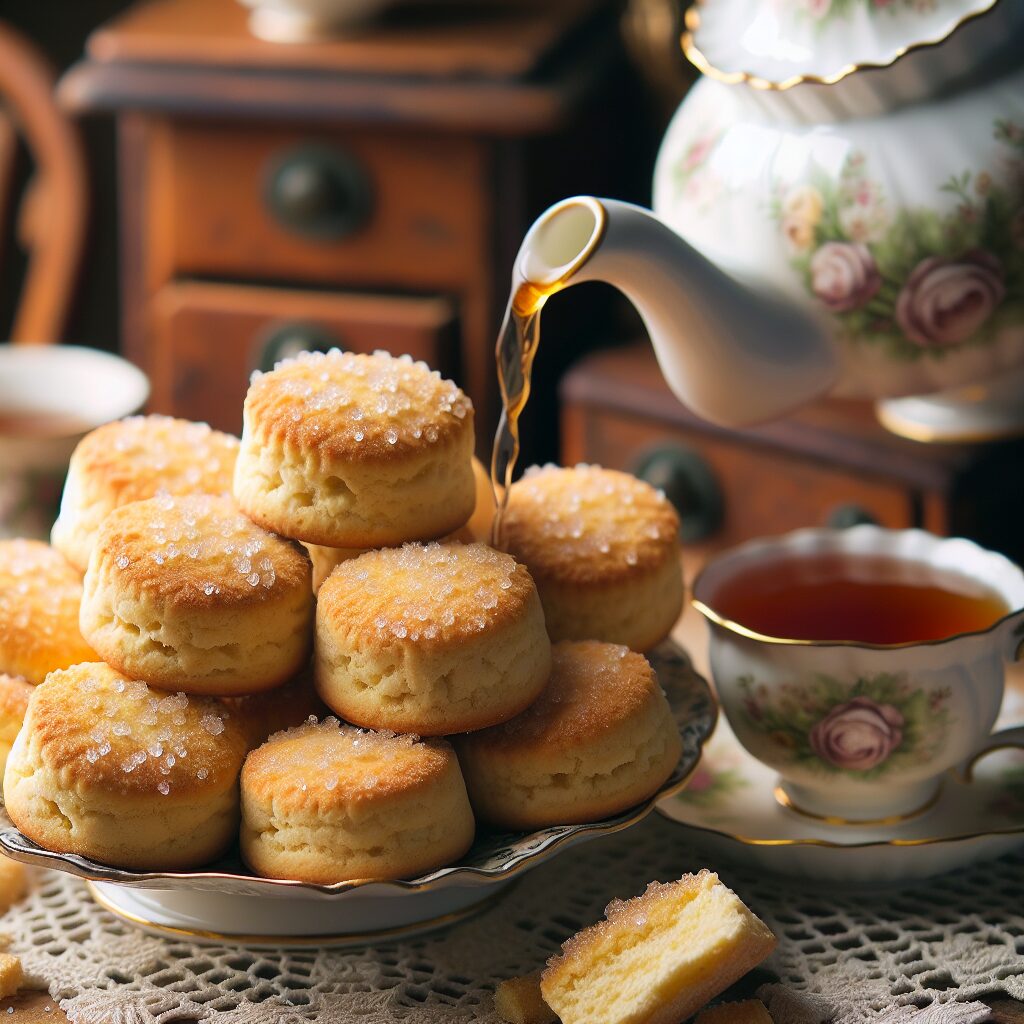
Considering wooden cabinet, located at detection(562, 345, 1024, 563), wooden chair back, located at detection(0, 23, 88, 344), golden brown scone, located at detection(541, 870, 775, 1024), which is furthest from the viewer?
wooden chair back, located at detection(0, 23, 88, 344)

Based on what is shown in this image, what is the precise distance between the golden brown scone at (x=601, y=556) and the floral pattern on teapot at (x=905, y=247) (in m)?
0.21

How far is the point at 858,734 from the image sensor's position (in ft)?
3.20

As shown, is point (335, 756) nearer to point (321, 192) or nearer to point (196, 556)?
point (196, 556)

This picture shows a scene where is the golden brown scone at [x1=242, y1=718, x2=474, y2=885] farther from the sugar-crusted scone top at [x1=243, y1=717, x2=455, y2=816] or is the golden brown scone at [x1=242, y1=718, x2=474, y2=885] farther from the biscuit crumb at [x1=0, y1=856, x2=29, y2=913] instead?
the biscuit crumb at [x1=0, y1=856, x2=29, y2=913]

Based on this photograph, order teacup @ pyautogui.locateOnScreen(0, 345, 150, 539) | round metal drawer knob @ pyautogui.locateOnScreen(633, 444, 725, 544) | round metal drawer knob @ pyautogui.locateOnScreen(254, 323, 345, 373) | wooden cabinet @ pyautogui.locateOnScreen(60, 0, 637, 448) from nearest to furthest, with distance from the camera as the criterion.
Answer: teacup @ pyautogui.locateOnScreen(0, 345, 150, 539) < round metal drawer knob @ pyautogui.locateOnScreen(633, 444, 725, 544) < wooden cabinet @ pyautogui.locateOnScreen(60, 0, 637, 448) < round metal drawer knob @ pyautogui.locateOnScreen(254, 323, 345, 373)

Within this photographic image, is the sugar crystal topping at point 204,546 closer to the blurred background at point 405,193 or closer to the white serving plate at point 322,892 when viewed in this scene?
the white serving plate at point 322,892

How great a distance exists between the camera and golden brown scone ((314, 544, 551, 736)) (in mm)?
866

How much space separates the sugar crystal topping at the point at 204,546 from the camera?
89cm

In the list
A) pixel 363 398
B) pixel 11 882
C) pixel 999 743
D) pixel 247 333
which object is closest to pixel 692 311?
pixel 363 398

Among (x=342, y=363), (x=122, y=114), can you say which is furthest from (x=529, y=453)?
(x=342, y=363)

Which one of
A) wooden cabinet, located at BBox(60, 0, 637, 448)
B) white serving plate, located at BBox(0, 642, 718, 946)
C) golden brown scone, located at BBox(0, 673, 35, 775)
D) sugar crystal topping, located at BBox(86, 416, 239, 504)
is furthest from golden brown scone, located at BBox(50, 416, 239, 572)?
wooden cabinet, located at BBox(60, 0, 637, 448)

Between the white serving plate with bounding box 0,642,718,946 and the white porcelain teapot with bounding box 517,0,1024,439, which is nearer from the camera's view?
the white serving plate with bounding box 0,642,718,946

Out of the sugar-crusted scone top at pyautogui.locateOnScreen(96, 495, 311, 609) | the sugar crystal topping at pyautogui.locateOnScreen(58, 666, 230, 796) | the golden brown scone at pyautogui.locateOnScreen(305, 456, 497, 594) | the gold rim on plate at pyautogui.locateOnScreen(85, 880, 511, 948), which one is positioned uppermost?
the sugar-crusted scone top at pyautogui.locateOnScreen(96, 495, 311, 609)

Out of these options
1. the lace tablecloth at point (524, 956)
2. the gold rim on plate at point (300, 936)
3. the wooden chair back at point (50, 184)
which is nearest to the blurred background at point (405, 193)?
the wooden chair back at point (50, 184)
